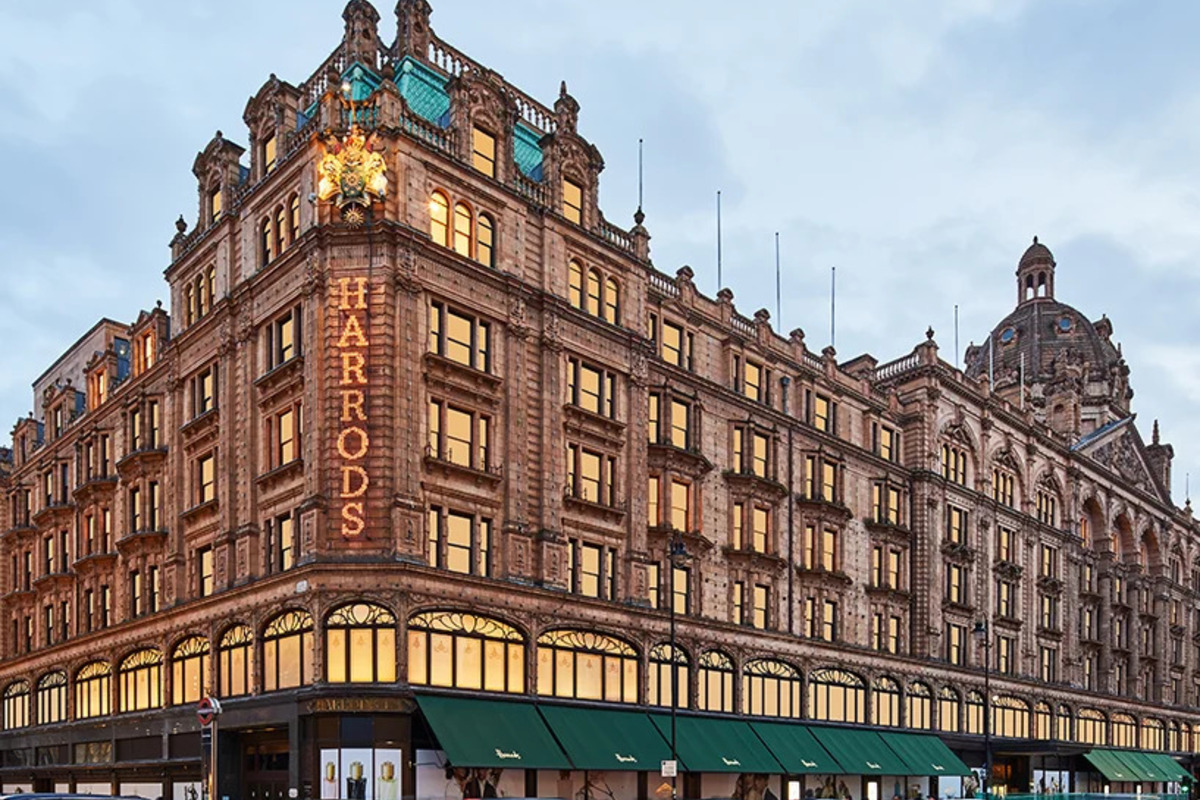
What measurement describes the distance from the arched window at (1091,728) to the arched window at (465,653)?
169 feet

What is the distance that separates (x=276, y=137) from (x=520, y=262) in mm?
10159

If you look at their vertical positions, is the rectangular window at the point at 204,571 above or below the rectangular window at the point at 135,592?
above

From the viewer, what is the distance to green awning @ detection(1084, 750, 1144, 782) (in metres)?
81.5

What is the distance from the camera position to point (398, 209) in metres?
43.2

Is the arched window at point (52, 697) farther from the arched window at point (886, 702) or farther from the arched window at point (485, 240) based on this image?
the arched window at point (886, 702)

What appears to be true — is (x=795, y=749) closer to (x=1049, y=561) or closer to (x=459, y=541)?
(x=459, y=541)

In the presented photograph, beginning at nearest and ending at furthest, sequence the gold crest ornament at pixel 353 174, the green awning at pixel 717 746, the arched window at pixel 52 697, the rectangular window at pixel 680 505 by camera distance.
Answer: the gold crest ornament at pixel 353 174 → the green awning at pixel 717 746 → the rectangular window at pixel 680 505 → the arched window at pixel 52 697

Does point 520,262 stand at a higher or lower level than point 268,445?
higher

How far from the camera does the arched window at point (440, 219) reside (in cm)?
4438

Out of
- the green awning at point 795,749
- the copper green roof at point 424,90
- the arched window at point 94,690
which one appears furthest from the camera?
the arched window at point 94,690

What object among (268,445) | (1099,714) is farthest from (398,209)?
(1099,714)

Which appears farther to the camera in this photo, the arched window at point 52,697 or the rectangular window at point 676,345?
the arched window at point 52,697

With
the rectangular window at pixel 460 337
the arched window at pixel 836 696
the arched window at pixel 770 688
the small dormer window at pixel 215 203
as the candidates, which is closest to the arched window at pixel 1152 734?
the arched window at pixel 836 696

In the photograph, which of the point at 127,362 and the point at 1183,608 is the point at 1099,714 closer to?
the point at 1183,608
